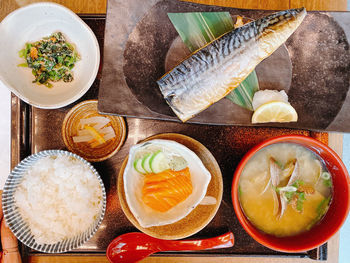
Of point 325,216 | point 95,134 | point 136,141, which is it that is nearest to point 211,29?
point 136,141

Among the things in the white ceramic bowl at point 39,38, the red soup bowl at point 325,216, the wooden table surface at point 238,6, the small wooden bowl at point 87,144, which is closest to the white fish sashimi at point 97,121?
the small wooden bowl at point 87,144

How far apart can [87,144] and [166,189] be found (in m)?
0.55

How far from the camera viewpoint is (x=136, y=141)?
1621 millimetres

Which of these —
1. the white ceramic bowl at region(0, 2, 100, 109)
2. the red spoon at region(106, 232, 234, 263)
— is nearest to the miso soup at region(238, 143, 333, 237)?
the red spoon at region(106, 232, 234, 263)

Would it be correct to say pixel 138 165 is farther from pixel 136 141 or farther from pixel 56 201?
pixel 56 201

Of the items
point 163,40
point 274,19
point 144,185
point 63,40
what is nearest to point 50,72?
point 63,40

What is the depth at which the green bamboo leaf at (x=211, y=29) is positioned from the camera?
1.54 m

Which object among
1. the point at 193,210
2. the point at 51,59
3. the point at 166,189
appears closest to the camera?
the point at 166,189

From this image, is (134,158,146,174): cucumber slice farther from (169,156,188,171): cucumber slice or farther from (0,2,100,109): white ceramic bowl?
(0,2,100,109): white ceramic bowl

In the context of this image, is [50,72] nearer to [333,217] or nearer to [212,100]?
[212,100]

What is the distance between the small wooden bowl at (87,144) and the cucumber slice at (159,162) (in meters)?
0.28

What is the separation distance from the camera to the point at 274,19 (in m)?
1.42

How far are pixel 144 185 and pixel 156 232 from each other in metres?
0.25

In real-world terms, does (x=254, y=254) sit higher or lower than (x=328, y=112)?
lower
